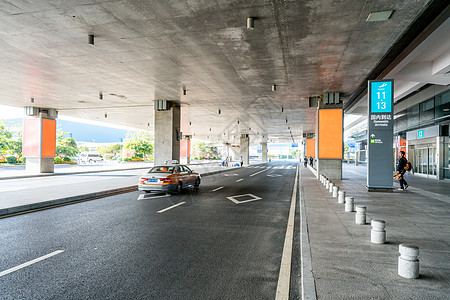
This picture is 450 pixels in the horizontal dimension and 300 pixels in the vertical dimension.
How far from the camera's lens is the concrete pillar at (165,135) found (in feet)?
70.2

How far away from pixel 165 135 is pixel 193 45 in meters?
12.2

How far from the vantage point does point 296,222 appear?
302 inches

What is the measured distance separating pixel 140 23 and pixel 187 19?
1.57 metres

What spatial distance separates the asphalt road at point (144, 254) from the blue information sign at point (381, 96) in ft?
25.0

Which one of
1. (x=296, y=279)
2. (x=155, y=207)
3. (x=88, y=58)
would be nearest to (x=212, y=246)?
(x=296, y=279)

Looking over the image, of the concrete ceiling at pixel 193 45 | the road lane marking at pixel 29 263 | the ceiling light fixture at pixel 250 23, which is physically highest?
the concrete ceiling at pixel 193 45

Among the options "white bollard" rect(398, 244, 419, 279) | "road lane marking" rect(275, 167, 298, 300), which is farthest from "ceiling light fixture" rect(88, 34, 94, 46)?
"white bollard" rect(398, 244, 419, 279)

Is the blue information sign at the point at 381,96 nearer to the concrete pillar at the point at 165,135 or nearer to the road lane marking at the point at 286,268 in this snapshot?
the road lane marking at the point at 286,268

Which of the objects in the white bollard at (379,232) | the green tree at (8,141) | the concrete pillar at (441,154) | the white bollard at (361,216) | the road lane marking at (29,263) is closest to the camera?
the road lane marking at (29,263)

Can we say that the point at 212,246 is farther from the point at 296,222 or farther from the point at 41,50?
the point at 41,50

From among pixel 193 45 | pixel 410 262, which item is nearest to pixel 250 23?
pixel 193 45

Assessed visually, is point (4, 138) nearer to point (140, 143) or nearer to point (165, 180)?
point (140, 143)

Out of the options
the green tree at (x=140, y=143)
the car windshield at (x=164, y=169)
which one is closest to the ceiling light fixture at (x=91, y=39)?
the car windshield at (x=164, y=169)

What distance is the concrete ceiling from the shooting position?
302 inches
